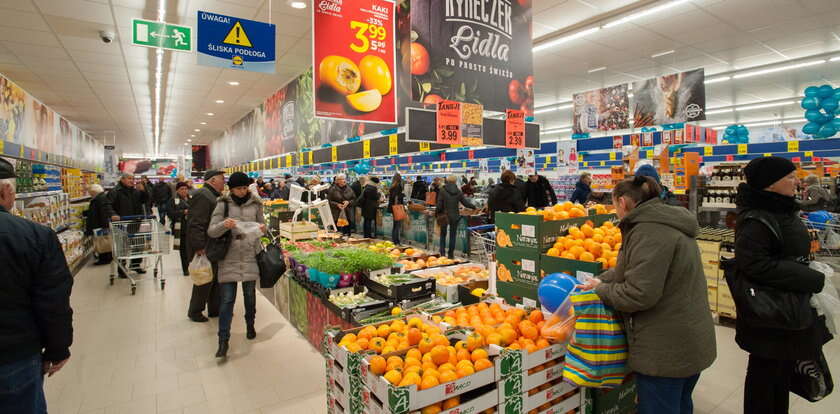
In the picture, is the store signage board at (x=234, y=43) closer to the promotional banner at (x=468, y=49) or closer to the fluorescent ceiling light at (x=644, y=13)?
the promotional banner at (x=468, y=49)

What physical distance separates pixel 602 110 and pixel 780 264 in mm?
9445

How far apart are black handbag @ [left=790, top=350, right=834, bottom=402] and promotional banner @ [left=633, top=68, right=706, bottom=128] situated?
7814 millimetres

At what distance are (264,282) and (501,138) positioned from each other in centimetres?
399

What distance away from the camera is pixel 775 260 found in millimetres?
2150

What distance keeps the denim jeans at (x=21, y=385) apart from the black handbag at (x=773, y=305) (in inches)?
134

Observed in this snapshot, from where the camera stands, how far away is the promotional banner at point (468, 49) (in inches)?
209

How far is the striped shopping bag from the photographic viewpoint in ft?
6.79

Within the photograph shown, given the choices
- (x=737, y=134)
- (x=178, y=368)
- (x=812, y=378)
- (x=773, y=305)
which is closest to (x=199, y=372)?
(x=178, y=368)

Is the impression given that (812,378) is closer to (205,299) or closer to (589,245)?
(589,245)

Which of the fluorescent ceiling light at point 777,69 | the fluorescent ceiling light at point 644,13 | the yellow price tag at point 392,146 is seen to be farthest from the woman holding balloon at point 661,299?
the fluorescent ceiling light at point 777,69

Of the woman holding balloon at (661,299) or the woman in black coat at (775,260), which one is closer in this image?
the woman holding balloon at (661,299)

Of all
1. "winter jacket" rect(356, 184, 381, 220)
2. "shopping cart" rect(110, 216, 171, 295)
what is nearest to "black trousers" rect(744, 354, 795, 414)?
"shopping cart" rect(110, 216, 171, 295)

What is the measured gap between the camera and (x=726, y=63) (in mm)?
9734

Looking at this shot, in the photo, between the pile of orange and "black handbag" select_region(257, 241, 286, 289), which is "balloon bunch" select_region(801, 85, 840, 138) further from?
"black handbag" select_region(257, 241, 286, 289)
